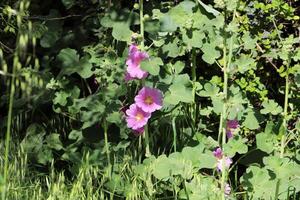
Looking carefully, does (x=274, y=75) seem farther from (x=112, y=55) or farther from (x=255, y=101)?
(x=112, y=55)

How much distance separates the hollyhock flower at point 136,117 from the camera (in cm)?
253

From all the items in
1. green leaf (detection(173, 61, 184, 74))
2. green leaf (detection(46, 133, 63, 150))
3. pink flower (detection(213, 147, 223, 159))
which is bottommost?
green leaf (detection(46, 133, 63, 150))

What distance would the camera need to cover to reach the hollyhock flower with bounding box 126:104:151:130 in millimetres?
2533

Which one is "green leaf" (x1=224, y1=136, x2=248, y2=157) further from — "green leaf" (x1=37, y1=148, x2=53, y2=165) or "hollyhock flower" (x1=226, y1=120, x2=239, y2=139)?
"green leaf" (x1=37, y1=148, x2=53, y2=165)

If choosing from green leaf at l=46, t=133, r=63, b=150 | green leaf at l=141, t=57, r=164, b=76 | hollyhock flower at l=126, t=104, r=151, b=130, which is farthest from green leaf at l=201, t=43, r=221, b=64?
green leaf at l=46, t=133, r=63, b=150

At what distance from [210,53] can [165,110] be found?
0.35 meters

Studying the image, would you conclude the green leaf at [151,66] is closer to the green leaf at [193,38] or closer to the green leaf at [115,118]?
the green leaf at [193,38]

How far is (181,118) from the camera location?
2729mm

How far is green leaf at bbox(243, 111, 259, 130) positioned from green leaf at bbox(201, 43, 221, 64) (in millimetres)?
320

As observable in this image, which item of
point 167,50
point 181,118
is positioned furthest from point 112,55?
point 181,118

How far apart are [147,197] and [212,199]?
12.2 inches

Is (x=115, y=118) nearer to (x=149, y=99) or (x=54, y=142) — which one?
(x=149, y=99)

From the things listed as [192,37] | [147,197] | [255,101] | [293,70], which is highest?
[192,37]

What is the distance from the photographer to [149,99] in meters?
2.52
